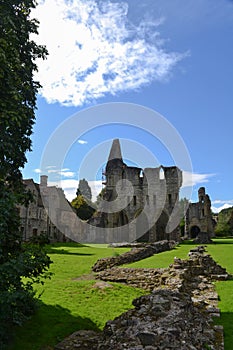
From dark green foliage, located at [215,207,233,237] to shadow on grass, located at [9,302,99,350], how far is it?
57.3 meters

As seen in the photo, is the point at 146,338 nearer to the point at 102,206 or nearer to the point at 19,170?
the point at 19,170

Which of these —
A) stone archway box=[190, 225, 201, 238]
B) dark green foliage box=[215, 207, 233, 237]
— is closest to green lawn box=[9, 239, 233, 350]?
stone archway box=[190, 225, 201, 238]

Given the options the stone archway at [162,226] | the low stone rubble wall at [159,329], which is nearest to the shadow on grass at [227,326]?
the low stone rubble wall at [159,329]

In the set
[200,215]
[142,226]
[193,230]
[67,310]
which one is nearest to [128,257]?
[67,310]

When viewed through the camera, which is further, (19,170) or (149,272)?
(149,272)

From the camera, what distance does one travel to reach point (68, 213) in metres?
58.2

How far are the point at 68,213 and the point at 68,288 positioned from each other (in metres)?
44.8

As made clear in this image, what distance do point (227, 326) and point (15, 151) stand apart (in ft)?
27.3

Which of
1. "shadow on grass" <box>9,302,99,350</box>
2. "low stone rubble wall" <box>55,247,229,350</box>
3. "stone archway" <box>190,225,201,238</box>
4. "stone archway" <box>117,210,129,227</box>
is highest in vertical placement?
"stone archway" <box>117,210,129,227</box>

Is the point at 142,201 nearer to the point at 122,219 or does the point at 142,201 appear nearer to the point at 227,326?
the point at 122,219

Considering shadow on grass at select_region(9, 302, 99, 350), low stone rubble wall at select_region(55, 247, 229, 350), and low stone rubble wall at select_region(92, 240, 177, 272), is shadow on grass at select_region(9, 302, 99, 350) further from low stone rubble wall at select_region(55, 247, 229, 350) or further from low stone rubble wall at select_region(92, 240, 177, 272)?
low stone rubble wall at select_region(92, 240, 177, 272)

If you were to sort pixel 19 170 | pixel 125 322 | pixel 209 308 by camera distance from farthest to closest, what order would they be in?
pixel 209 308 < pixel 19 170 < pixel 125 322

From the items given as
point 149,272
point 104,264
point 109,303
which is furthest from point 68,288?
point 104,264

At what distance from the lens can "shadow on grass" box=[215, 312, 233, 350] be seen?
806 centimetres
